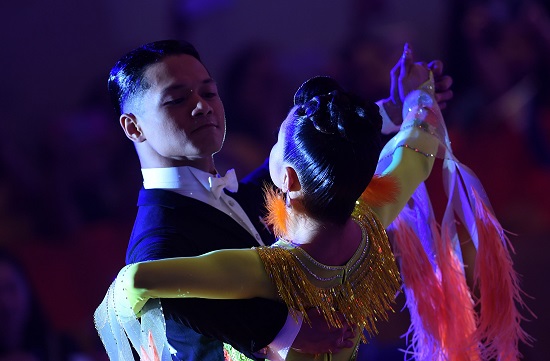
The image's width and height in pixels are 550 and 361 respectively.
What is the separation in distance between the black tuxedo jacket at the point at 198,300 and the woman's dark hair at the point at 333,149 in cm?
26

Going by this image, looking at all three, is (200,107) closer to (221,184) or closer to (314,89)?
(221,184)

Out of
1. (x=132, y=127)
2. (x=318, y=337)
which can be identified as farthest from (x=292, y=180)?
(x=132, y=127)

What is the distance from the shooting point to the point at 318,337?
1.90 meters

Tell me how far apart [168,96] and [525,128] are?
255 centimetres

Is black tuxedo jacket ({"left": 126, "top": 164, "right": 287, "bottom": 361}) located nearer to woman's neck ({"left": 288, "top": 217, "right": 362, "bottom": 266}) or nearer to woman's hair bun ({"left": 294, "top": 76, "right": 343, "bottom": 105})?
woman's neck ({"left": 288, "top": 217, "right": 362, "bottom": 266})

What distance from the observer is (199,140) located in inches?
84.7

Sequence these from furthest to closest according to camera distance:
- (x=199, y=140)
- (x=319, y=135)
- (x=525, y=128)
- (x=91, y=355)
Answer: (x=525, y=128) → (x=91, y=355) → (x=199, y=140) → (x=319, y=135)

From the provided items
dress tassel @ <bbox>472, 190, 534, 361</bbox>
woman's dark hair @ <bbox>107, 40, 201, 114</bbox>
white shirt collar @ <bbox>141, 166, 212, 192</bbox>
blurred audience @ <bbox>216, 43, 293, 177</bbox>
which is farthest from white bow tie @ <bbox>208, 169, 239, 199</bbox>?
blurred audience @ <bbox>216, 43, 293, 177</bbox>

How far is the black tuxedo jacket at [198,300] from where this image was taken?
188 centimetres

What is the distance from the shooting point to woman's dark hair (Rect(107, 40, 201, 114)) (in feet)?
7.20

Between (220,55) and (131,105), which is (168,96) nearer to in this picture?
(131,105)

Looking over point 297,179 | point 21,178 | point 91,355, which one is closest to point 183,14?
point 21,178

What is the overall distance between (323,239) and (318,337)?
0.22m

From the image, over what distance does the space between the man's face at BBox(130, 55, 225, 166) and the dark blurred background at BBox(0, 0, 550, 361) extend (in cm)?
161
